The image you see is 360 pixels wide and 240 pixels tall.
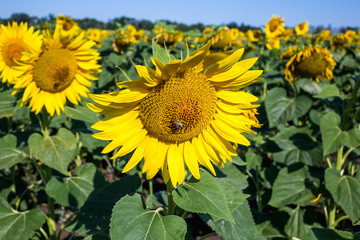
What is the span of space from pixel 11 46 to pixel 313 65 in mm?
2633

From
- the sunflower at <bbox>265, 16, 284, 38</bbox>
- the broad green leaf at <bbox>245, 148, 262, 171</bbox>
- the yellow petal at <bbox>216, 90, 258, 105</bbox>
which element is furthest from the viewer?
the sunflower at <bbox>265, 16, 284, 38</bbox>

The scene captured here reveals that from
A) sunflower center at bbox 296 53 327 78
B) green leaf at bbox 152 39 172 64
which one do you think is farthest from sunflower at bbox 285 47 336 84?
green leaf at bbox 152 39 172 64

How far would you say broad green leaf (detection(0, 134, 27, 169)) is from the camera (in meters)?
2.14

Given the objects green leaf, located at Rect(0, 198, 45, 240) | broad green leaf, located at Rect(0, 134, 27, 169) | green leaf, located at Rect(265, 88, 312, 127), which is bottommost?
green leaf, located at Rect(0, 198, 45, 240)

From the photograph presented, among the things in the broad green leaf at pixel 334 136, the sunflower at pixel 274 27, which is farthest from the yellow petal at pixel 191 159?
the sunflower at pixel 274 27

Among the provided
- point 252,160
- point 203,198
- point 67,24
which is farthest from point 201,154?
point 67,24

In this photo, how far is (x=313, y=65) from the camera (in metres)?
2.97

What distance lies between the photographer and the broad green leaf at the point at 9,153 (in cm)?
Result: 214

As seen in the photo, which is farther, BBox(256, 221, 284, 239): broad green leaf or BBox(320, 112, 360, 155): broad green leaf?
BBox(256, 221, 284, 239): broad green leaf

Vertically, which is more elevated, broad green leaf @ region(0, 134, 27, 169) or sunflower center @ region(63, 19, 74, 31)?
sunflower center @ region(63, 19, 74, 31)

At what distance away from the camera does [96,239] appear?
1416 millimetres

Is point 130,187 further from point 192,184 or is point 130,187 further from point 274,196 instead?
point 274,196

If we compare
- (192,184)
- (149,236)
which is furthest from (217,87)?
(149,236)

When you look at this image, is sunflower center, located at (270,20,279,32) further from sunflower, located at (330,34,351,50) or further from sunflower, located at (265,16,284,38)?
sunflower, located at (330,34,351,50)
